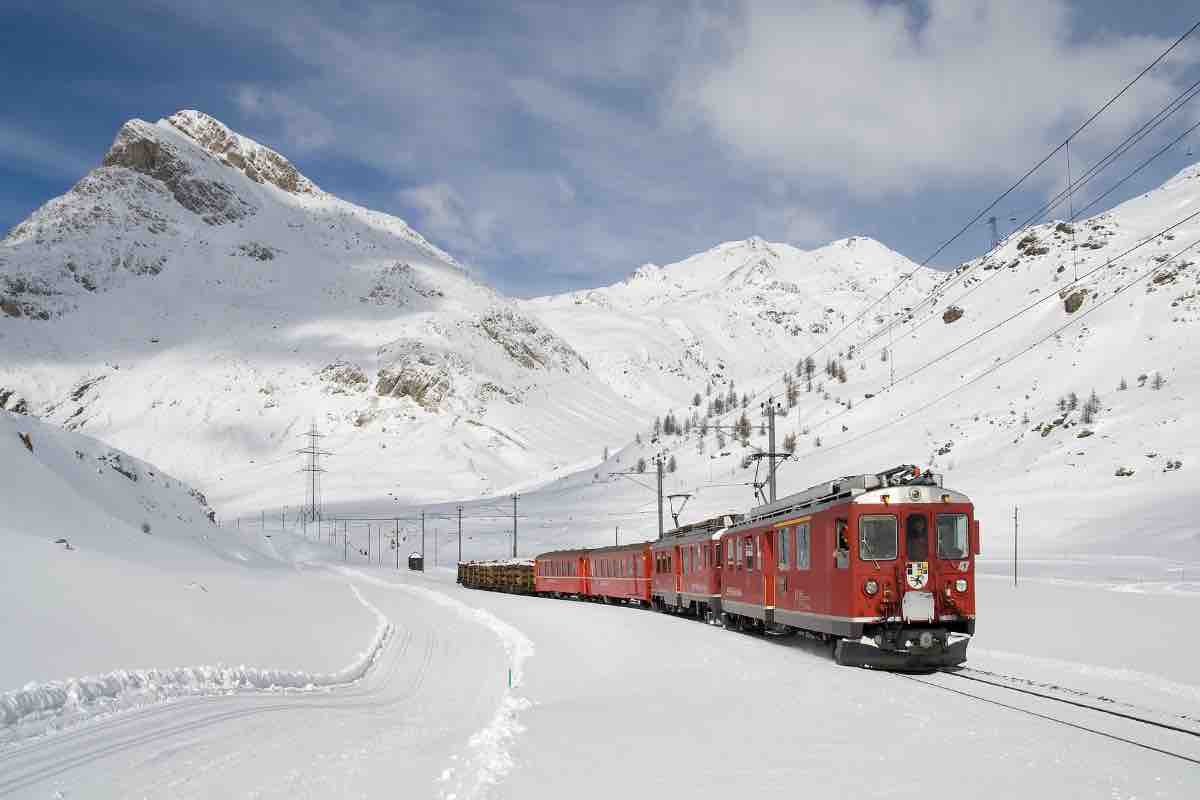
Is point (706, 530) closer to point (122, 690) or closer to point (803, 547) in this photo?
point (803, 547)

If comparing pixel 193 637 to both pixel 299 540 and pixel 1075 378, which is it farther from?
pixel 299 540

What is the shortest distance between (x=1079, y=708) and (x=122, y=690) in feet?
42.3

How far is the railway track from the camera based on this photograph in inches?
448

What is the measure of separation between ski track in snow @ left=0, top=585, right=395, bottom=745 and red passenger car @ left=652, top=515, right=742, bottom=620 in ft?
50.1

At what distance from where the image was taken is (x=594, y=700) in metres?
15.8

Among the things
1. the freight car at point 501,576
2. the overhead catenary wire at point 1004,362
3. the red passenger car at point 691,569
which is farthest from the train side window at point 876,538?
the overhead catenary wire at point 1004,362

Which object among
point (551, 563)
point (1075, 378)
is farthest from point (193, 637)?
point (1075, 378)

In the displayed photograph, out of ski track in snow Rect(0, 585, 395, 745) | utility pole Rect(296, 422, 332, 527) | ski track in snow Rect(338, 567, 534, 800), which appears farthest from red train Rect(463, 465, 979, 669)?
utility pole Rect(296, 422, 332, 527)

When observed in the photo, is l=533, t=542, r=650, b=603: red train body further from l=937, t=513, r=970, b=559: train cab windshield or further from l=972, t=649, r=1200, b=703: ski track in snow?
l=937, t=513, r=970, b=559: train cab windshield

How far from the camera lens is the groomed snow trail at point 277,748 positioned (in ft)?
30.6

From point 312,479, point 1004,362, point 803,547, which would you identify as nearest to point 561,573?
point 803,547

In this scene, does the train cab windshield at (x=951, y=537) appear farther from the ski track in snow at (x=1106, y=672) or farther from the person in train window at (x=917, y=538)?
the ski track in snow at (x=1106, y=672)

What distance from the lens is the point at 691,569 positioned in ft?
113

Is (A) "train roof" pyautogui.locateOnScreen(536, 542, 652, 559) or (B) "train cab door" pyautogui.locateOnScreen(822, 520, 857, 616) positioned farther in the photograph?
(A) "train roof" pyautogui.locateOnScreen(536, 542, 652, 559)
